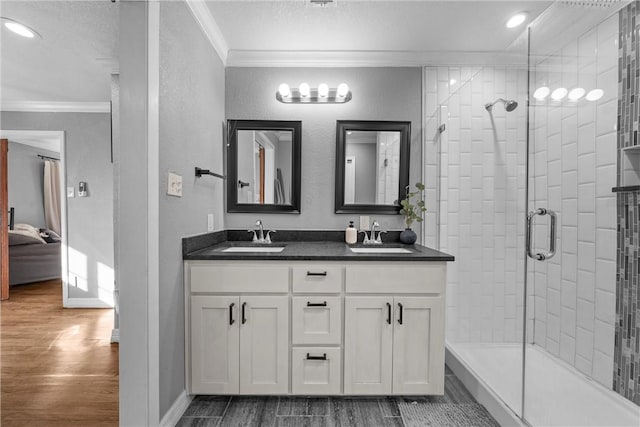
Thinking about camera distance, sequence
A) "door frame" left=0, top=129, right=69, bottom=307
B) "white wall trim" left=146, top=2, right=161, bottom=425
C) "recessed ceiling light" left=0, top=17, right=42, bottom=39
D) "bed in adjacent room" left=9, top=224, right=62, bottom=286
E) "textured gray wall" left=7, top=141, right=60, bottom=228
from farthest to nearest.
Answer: "textured gray wall" left=7, top=141, right=60, bottom=228 → "bed in adjacent room" left=9, top=224, right=62, bottom=286 → "door frame" left=0, top=129, right=69, bottom=307 → "recessed ceiling light" left=0, top=17, right=42, bottom=39 → "white wall trim" left=146, top=2, right=161, bottom=425

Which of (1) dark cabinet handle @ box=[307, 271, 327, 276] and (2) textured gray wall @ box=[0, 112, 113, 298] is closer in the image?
(1) dark cabinet handle @ box=[307, 271, 327, 276]

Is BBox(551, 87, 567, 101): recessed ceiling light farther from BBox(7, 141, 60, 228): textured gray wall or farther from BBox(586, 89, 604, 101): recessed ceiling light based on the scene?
BBox(7, 141, 60, 228): textured gray wall

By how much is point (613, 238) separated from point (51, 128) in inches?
196

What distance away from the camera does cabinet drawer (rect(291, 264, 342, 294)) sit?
1.72 m

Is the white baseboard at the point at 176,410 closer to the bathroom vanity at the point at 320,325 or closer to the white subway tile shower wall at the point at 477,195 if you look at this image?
the bathroom vanity at the point at 320,325

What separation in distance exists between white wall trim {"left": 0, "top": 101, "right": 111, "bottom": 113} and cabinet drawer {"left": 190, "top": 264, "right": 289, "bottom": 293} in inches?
112

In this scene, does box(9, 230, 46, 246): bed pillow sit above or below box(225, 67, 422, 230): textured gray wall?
below

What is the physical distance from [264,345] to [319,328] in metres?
0.32

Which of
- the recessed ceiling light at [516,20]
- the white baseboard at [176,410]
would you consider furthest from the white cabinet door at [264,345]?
the recessed ceiling light at [516,20]

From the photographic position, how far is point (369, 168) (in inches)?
93.2

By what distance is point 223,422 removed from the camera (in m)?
1.60

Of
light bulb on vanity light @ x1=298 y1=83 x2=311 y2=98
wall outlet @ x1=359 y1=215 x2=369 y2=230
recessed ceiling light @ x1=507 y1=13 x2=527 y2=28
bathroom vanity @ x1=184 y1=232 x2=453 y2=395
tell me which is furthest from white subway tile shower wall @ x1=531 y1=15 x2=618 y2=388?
light bulb on vanity light @ x1=298 y1=83 x2=311 y2=98

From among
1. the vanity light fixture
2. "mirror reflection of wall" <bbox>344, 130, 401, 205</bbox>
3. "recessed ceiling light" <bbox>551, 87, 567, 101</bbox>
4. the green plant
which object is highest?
the vanity light fixture

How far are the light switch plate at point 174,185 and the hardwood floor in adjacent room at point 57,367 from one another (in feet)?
4.15
